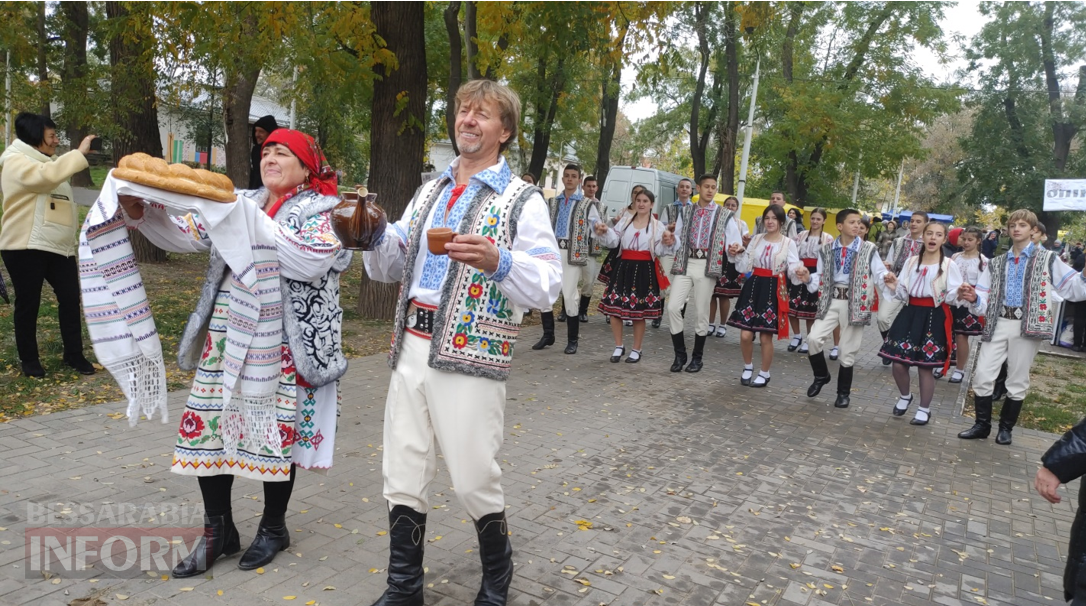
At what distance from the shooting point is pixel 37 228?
20.4 feet

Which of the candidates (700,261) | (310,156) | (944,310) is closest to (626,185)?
(700,261)

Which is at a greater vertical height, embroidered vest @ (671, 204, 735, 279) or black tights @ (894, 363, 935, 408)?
embroidered vest @ (671, 204, 735, 279)

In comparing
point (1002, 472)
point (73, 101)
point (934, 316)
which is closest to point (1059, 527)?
point (1002, 472)

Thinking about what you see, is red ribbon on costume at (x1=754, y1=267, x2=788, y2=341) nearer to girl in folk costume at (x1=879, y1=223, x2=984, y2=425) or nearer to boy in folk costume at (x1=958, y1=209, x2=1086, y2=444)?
girl in folk costume at (x1=879, y1=223, x2=984, y2=425)

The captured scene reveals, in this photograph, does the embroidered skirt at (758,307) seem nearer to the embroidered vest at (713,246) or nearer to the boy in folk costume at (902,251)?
the embroidered vest at (713,246)

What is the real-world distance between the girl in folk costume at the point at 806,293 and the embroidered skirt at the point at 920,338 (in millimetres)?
2612

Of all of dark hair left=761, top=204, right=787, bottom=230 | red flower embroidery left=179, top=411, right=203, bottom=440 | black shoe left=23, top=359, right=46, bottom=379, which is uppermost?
dark hair left=761, top=204, right=787, bottom=230

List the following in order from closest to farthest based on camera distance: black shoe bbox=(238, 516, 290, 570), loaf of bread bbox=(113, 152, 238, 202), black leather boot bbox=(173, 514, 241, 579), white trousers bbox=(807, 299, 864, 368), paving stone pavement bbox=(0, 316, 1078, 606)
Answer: loaf of bread bbox=(113, 152, 238, 202)
black leather boot bbox=(173, 514, 241, 579)
black shoe bbox=(238, 516, 290, 570)
paving stone pavement bbox=(0, 316, 1078, 606)
white trousers bbox=(807, 299, 864, 368)

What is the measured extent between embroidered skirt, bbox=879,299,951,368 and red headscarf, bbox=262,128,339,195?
19.8ft

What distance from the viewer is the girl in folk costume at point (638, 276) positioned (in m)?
9.37

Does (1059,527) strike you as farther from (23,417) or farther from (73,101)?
(73,101)

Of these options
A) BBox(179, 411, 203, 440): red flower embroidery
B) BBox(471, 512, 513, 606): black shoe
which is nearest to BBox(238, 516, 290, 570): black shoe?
BBox(179, 411, 203, 440): red flower embroidery

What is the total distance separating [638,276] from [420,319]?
6446 mm

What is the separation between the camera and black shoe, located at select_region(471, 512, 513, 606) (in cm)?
331
